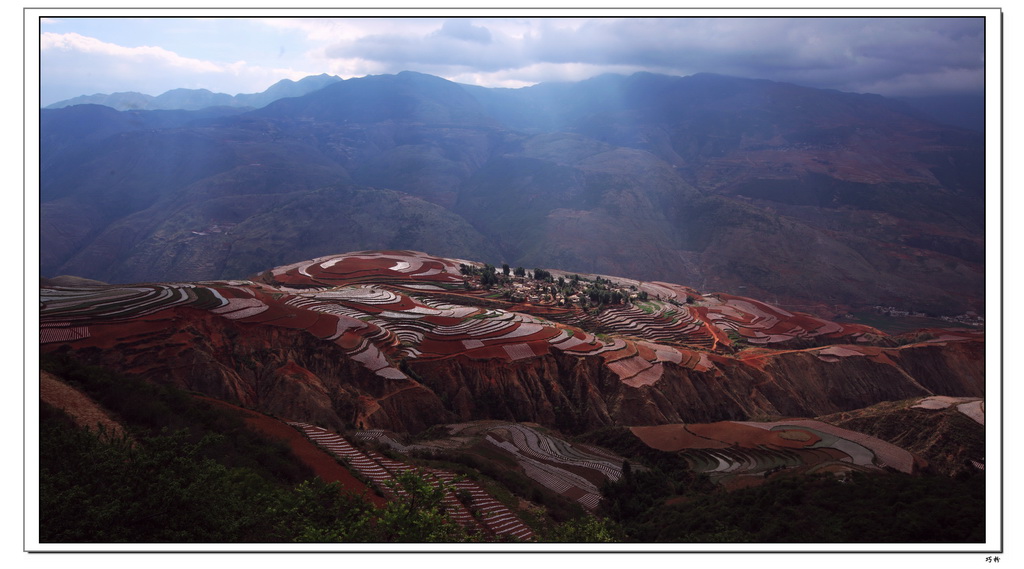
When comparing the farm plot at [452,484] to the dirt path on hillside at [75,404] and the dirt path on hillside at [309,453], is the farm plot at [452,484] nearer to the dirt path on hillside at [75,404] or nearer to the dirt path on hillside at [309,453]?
the dirt path on hillside at [309,453]

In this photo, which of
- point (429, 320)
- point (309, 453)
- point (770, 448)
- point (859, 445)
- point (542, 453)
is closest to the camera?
point (309, 453)

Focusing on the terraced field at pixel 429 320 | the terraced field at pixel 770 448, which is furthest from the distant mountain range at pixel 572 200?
the terraced field at pixel 770 448

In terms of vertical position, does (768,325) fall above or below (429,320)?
below

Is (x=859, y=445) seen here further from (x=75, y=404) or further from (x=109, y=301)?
(x=109, y=301)

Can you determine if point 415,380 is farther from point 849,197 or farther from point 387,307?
point 849,197

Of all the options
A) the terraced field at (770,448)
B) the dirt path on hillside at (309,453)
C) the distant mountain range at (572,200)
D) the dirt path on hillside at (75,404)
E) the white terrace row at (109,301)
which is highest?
the distant mountain range at (572,200)

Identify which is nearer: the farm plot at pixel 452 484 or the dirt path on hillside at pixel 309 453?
the farm plot at pixel 452 484

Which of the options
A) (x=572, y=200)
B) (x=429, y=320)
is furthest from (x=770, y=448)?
(x=572, y=200)

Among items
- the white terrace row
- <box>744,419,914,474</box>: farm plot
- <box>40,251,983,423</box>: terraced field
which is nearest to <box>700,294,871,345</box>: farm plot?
<box>40,251,983,423</box>: terraced field

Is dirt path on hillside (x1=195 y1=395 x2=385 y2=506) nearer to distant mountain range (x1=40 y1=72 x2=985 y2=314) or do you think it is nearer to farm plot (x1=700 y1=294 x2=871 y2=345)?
farm plot (x1=700 y1=294 x2=871 y2=345)
